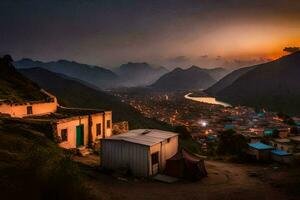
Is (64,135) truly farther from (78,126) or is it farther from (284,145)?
(284,145)

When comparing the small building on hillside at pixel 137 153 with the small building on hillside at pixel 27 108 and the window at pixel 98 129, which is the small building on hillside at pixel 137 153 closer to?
the window at pixel 98 129

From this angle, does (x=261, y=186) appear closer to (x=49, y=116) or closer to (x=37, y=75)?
(x=49, y=116)

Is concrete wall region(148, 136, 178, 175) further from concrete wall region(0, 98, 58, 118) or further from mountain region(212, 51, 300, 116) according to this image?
mountain region(212, 51, 300, 116)

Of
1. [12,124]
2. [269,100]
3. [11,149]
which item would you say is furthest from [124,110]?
[269,100]

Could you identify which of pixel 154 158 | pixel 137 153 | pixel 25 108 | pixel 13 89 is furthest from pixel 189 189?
pixel 13 89

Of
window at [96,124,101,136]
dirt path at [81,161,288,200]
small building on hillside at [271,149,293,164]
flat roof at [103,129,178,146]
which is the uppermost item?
flat roof at [103,129,178,146]

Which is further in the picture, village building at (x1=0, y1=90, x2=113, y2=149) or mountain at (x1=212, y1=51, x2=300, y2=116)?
mountain at (x1=212, y1=51, x2=300, y2=116)

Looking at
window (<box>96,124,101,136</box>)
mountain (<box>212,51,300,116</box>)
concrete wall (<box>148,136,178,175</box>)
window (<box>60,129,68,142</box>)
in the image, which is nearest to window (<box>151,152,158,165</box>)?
concrete wall (<box>148,136,178,175</box>)

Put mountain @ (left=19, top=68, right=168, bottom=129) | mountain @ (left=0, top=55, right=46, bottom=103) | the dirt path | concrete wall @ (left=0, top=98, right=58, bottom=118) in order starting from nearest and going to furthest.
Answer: the dirt path
concrete wall @ (left=0, top=98, right=58, bottom=118)
mountain @ (left=0, top=55, right=46, bottom=103)
mountain @ (left=19, top=68, right=168, bottom=129)

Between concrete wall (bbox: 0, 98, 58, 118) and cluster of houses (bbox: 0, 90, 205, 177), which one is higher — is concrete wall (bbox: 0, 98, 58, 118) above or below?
above
